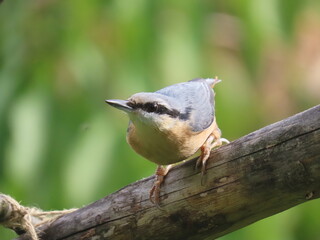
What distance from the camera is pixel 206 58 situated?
4.04 m

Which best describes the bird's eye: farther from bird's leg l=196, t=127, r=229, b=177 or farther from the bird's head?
bird's leg l=196, t=127, r=229, b=177

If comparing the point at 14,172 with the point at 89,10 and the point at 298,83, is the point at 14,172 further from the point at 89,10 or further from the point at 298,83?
the point at 298,83

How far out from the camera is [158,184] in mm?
2992

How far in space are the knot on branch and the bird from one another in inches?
20.7

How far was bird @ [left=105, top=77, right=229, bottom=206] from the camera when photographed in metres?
2.96

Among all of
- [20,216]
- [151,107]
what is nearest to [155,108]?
[151,107]

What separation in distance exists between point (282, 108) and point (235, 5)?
5.07 ft

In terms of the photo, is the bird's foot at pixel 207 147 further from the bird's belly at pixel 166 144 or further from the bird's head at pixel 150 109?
the bird's head at pixel 150 109

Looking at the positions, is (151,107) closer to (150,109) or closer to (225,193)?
(150,109)

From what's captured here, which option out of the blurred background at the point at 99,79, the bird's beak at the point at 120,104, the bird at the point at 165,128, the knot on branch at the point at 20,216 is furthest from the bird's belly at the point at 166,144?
the blurred background at the point at 99,79

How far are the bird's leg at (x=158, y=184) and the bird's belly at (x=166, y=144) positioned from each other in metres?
0.04

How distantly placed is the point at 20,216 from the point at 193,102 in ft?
3.09

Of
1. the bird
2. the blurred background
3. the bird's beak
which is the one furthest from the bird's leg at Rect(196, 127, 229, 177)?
the blurred background

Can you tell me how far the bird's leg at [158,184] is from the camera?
9.57ft
